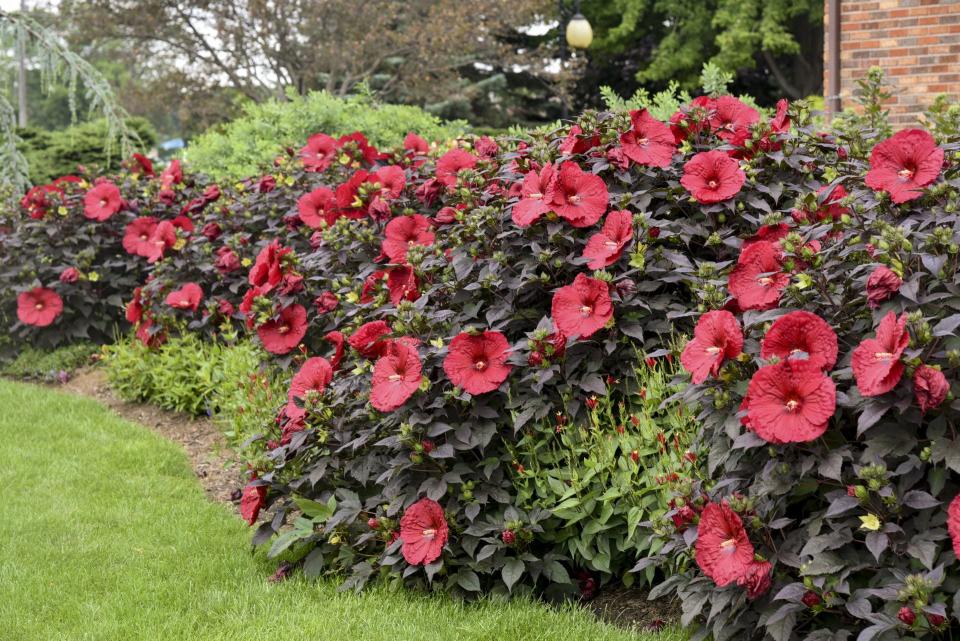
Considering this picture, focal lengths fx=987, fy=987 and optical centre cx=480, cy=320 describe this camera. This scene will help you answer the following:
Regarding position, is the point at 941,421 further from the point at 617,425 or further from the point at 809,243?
the point at 617,425

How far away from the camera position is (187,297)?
529 centimetres

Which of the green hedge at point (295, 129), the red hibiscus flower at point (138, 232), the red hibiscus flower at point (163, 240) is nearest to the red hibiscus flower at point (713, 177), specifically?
the red hibiscus flower at point (163, 240)

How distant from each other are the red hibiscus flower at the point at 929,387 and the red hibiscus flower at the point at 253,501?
6.56 ft

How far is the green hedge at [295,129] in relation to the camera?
7703mm

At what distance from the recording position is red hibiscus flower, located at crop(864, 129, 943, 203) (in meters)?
2.53

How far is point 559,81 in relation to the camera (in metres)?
18.3

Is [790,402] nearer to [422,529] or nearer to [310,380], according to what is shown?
[422,529]

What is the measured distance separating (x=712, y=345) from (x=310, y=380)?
143cm

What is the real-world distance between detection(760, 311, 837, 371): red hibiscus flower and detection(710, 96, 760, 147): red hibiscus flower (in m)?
1.33

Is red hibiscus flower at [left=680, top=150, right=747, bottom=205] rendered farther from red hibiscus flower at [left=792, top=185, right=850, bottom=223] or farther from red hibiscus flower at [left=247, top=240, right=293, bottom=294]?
red hibiscus flower at [left=247, top=240, right=293, bottom=294]

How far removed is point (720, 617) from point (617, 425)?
2.83ft

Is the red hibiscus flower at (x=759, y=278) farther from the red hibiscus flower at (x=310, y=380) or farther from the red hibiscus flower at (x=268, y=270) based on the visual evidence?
the red hibiscus flower at (x=268, y=270)

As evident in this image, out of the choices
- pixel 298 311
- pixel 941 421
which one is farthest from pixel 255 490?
pixel 941 421

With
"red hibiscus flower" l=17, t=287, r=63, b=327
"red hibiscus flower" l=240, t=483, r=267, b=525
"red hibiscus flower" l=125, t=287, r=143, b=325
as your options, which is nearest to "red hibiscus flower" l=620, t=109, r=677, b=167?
"red hibiscus flower" l=240, t=483, r=267, b=525
